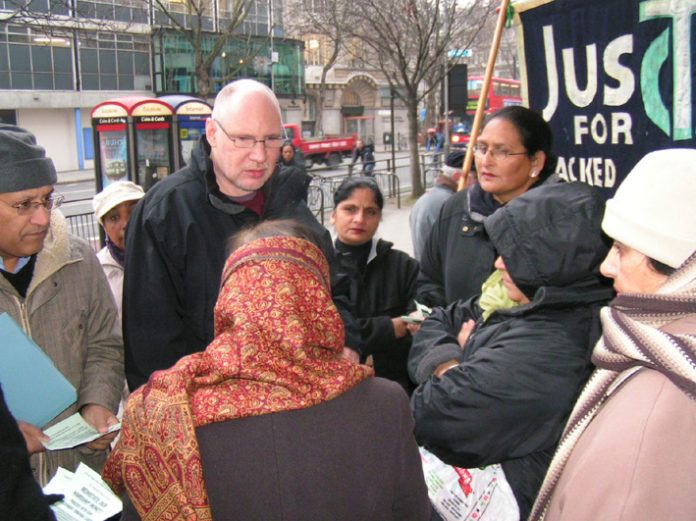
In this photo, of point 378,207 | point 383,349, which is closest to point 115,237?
point 378,207

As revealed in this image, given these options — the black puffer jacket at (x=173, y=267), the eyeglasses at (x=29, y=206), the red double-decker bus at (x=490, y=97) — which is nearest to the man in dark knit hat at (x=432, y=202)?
the black puffer jacket at (x=173, y=267)

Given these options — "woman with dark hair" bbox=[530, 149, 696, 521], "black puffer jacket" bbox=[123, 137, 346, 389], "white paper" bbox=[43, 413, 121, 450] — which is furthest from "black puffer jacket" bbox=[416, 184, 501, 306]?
"white paper" bbox=[43, 413, 121, 450]

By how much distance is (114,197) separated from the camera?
420cm

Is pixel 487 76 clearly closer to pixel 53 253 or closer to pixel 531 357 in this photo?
pixel 531 357

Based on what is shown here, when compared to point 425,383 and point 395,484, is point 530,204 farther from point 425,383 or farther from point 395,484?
point 395,484

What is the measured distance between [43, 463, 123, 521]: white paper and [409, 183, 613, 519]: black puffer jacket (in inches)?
37.2

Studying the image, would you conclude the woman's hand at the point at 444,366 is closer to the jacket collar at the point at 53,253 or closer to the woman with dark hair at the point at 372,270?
the woman with dark hair at the point at 372,270

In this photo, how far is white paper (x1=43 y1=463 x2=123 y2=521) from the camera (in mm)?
1838

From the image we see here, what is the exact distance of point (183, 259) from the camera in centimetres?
243

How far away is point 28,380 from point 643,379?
1.78 meters

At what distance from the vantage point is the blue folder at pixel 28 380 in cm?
196

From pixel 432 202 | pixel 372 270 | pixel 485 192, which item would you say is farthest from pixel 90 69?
pixel 485 192

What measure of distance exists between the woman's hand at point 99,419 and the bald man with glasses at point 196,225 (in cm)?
15

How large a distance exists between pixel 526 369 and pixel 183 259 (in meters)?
1.33
